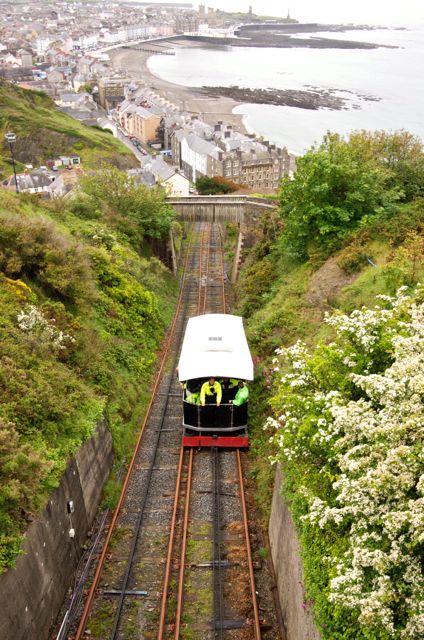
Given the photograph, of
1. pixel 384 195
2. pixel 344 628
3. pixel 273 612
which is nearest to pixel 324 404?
pixel 344 628

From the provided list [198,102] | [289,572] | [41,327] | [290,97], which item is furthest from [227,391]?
[290,97]

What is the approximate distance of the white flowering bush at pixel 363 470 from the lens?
757cm

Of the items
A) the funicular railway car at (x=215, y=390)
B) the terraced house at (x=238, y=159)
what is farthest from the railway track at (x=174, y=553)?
the terraced house at (x=238, y=159)

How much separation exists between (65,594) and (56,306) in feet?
31.2

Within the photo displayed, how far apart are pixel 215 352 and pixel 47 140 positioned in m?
63.5

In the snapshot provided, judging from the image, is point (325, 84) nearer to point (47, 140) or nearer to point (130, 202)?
point (47, 140)

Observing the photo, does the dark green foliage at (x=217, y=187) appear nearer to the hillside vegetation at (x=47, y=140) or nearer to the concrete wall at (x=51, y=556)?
the hillside vegetation at (x=47, y=140)

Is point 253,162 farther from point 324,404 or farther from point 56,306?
point 324,404

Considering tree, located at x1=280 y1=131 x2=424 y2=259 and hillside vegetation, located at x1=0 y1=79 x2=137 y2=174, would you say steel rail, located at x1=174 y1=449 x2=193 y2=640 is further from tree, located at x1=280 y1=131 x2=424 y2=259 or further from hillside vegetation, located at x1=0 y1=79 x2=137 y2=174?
hillside vegetation, located at x1=0 y1=79 x2=137 y2=174

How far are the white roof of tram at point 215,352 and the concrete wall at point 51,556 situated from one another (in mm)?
3826

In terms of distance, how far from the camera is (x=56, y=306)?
62.7ft

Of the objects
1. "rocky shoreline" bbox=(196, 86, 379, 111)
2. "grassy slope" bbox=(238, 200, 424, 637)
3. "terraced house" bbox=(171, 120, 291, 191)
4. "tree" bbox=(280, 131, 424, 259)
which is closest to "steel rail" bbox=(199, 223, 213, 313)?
"grassy slope" bbox=(238, 200, 424, 637)

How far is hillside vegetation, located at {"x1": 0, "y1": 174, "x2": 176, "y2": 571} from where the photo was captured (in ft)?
41.0

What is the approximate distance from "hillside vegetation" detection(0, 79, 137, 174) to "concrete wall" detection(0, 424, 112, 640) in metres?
55.4
